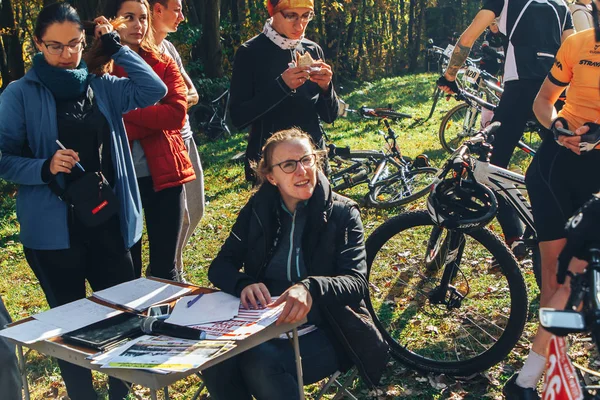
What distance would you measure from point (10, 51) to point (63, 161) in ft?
34.3

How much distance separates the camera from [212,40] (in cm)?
1372

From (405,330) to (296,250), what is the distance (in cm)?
135

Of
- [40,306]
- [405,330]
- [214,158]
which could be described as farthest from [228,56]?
[405,330]

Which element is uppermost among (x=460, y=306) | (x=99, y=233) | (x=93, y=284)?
(x=99, y=233)

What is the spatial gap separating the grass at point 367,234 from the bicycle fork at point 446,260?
3.5 inches

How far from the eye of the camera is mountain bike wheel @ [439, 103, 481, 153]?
914 centimetres

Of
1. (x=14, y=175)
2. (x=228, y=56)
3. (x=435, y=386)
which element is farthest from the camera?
(x=228, y=56)

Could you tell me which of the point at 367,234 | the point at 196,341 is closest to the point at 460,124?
the point at 367,234

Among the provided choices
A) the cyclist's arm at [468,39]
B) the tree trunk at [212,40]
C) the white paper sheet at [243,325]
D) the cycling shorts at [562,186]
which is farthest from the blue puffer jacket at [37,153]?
the tree trunk at [212,40]

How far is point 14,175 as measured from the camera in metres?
3.06

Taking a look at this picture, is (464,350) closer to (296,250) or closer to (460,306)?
(460,306)

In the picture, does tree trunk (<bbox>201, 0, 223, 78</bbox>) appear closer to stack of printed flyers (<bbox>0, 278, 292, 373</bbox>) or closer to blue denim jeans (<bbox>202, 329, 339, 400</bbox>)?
stack of printed flyers (<bbox>0, 278, 292, 373</bbox>)

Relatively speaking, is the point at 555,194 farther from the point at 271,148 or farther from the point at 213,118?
the point at 213,118

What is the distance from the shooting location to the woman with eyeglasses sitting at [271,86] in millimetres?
3869
